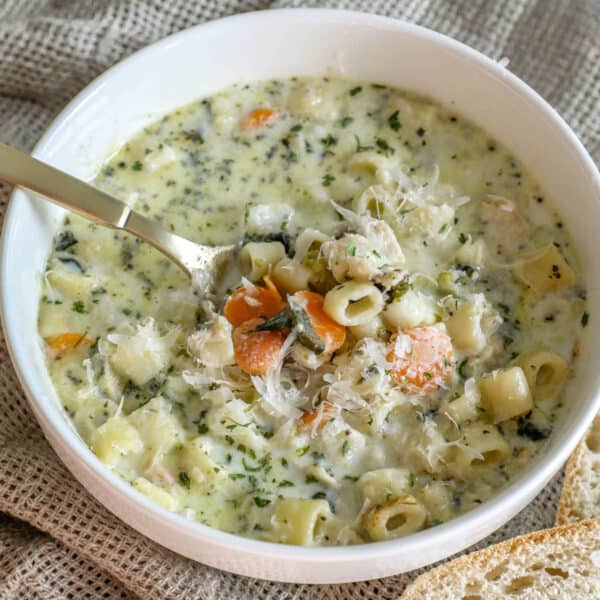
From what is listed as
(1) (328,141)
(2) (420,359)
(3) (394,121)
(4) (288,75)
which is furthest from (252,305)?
(4) (288,75)

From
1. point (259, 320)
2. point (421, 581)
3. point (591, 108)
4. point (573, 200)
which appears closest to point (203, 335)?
point (259, 320)

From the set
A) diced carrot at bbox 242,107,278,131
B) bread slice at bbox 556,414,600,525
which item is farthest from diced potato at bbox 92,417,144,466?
bread slice at bbox 556,414,600,525

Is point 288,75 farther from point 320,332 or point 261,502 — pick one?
point 261,502

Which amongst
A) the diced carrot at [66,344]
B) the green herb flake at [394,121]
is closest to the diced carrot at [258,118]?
the green herb flake at [394,121]

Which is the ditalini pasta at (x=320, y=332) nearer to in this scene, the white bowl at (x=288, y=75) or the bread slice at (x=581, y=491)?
the white bowl at (x=288, y=75)

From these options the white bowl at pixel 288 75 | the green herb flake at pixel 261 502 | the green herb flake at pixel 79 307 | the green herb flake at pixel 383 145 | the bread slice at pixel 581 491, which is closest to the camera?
the white bowl at pixel 288 75

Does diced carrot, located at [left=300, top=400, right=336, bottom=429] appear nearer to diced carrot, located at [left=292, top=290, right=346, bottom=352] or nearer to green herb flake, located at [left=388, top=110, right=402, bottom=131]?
diced carrot, located at [left=292, top=290, right=346, bottom=352]
